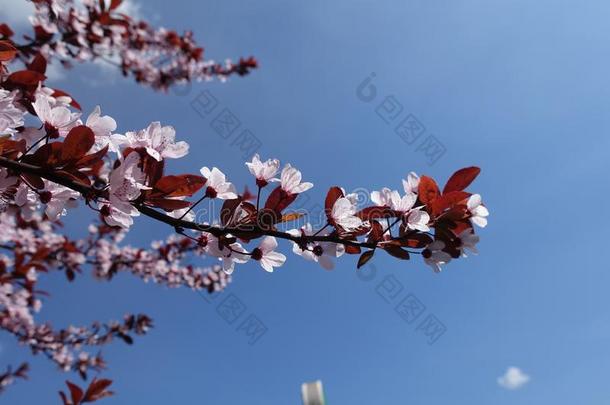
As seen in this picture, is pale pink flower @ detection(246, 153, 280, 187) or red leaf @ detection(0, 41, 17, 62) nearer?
red leaf @ detection(0, 41, 17, 62)

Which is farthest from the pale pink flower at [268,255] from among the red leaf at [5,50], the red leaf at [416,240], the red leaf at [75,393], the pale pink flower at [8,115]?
the red leaf at [75,393]

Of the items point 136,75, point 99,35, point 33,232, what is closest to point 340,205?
point 99,35

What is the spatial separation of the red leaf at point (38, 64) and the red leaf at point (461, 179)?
4.70 ft

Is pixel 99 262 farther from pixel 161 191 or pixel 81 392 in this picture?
pixel 161 191

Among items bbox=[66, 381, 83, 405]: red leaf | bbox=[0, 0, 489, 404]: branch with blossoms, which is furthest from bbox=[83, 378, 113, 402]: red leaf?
bbox=[0, 0, 489, 404]: branch with blossoms

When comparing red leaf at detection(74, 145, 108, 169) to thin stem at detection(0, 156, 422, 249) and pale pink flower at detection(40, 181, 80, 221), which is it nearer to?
thin stem at detection(0, 156, 422, 249)

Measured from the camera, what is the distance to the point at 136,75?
187 inches

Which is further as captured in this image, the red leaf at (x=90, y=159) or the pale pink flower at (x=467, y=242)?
the pale pink flower at (x=467, y=242)

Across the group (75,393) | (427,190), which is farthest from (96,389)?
(427,190)

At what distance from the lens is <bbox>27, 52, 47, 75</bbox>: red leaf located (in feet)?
5.00

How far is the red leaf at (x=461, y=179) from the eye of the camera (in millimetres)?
1383

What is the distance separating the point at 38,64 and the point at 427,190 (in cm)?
138

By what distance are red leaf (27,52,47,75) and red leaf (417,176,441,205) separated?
134cm

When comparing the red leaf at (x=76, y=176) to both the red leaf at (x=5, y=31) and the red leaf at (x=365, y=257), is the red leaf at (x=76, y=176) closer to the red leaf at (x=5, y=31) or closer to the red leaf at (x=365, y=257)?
the red leaf at (x=365, y=257)
